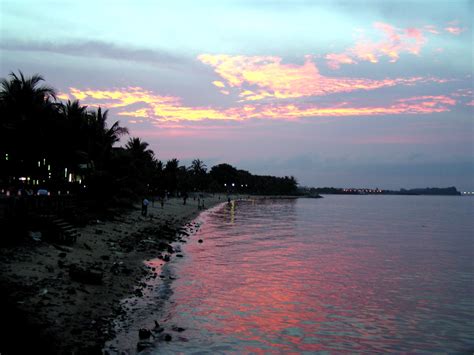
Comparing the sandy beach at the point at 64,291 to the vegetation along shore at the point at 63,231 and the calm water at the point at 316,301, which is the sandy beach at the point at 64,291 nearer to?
the vegetation along shore at the point at 63,231

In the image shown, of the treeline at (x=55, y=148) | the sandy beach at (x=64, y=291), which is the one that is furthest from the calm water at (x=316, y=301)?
the treeline at (x=55, y=148)

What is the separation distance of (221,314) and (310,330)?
3164 millimetres

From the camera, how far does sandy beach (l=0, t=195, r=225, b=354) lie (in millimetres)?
10078

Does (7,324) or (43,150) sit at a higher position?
(43,150)

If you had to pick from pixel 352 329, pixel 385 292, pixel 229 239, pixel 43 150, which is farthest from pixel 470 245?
pixel 43 150

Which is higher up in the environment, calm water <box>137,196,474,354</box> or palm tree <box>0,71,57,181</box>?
palm tree <box>0,71,57,181</box>

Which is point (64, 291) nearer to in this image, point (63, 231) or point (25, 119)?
point (63, 231)

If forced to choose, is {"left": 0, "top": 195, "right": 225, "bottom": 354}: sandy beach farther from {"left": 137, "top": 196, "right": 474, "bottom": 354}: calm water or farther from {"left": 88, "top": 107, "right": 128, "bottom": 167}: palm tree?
{"left": 88, "top": 107, "right": 128, "bottom": 167}: palm tree

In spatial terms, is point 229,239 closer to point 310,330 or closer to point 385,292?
point 385,292

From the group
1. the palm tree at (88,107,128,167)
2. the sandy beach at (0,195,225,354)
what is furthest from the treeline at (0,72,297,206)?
the sandy beach at (0,195,225,354)

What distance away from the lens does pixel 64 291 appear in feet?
44.6

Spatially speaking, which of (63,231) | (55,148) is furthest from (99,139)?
(63,231)

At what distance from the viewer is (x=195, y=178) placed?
487ft

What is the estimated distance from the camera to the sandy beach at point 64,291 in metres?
10.1
